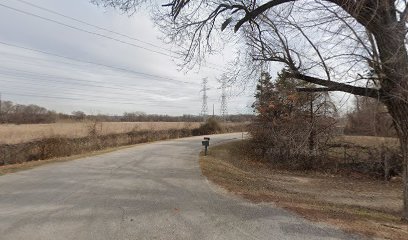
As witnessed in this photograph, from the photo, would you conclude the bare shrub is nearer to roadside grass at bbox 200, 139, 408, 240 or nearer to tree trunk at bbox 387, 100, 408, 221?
roadside grass at bbox 200, 139, 408, 240

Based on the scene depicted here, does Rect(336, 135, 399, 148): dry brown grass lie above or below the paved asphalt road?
above

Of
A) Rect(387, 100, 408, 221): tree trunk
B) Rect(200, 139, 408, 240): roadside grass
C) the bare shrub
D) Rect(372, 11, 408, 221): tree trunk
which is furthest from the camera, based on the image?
the bare shrub

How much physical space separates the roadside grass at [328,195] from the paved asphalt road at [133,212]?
74 cm

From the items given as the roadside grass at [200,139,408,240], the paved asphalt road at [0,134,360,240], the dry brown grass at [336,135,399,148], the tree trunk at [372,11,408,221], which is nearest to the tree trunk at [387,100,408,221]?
the tree trunk at [372,11,408,221]

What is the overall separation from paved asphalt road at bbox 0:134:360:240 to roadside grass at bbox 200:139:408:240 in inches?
29.3

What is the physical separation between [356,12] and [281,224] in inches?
212

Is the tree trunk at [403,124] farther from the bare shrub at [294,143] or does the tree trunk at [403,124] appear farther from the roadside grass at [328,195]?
the bare shrub at [294,143]

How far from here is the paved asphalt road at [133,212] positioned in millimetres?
5977

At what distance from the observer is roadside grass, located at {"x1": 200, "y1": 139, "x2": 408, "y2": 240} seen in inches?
287

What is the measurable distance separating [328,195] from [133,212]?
10404 mm

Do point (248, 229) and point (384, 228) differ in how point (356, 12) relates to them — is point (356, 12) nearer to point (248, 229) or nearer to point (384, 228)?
point (384, 228)

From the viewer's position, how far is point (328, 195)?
14.9 m

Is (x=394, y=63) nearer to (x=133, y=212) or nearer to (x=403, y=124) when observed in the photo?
(x=403, y=124)

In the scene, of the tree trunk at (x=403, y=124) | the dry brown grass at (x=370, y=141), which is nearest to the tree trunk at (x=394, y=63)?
the tree trunk at (x=403, y=124)
